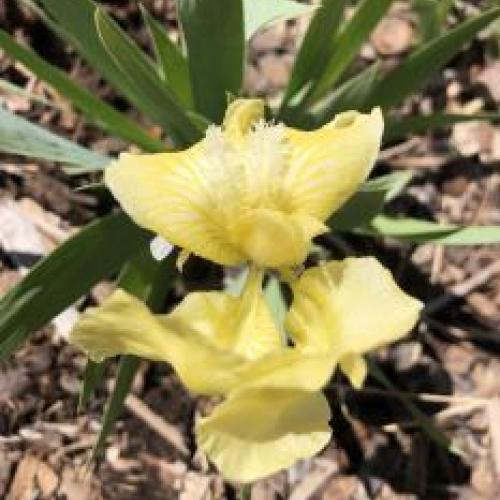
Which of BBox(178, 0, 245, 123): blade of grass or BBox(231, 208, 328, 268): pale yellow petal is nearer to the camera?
BBox(231, 208, 328, 268): pale yellow petal

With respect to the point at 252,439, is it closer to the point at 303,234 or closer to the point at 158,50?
the point at 303,234

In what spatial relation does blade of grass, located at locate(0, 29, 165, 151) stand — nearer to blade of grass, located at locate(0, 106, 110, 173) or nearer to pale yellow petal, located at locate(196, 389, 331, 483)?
blade of grass, located at locate(0, 106, 110, 173)

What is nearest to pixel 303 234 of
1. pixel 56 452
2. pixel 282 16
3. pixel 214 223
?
pixel 214 223

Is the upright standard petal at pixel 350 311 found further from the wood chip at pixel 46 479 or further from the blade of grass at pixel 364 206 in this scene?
the wood chip at pixel 46 479

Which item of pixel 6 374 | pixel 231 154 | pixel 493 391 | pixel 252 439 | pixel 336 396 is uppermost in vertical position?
pixel 231 154

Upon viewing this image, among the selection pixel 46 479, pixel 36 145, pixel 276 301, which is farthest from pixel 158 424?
pixel 36 145

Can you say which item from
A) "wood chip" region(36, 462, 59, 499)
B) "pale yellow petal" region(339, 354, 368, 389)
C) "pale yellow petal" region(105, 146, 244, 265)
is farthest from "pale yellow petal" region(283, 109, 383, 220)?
"wood chip" region(36, 462, 59, 499)
